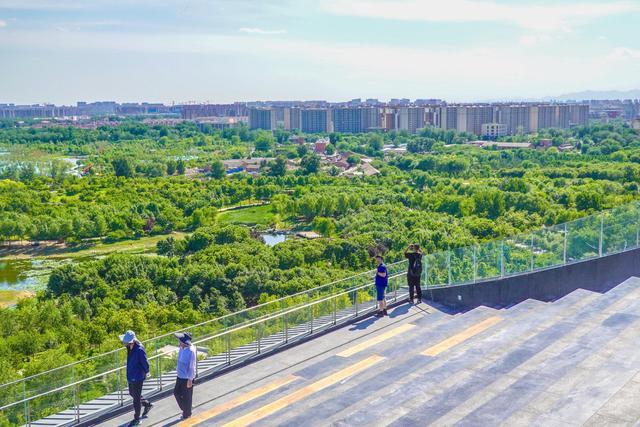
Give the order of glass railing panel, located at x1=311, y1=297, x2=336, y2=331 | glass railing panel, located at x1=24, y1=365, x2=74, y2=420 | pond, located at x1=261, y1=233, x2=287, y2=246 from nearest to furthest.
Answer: glass railing panel, located at x1=24, y1=365, x2=74, y2=420 < glass railing panel, located at x1=311, y1=297, x2=336, y2=331 < pond, located at x1=261, y1=233, x2=287, y2=246

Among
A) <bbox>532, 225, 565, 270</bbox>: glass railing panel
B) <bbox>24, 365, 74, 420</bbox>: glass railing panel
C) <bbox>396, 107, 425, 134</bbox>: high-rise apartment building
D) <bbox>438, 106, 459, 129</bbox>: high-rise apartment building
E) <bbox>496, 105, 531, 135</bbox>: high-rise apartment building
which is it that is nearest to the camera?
<bbox>24, 365, 74, 420</bbox>: glass railing panel

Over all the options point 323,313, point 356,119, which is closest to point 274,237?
point 323,313

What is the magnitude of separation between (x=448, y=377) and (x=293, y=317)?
3.29 metres

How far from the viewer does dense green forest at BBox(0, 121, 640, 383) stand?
94.2 ft

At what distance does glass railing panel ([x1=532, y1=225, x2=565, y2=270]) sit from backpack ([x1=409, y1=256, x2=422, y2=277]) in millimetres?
2821

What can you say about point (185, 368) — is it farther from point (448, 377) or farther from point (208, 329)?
point (448, 377)

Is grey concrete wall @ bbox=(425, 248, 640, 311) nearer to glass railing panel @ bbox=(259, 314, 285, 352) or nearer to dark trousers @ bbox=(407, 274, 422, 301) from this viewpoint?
dark trousers @ bbox=(407, 274, 422, 301)

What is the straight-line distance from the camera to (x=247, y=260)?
36.3m

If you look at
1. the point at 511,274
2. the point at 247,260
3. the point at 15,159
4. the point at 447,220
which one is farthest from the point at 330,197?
the point at 15,159

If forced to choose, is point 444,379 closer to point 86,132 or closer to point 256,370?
point 256,370

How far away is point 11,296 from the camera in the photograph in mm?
40562

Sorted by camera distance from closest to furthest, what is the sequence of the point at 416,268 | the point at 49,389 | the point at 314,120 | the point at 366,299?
the point at 49,389 < the point at 416,268 < the point at 366,299 < the point at 314,120

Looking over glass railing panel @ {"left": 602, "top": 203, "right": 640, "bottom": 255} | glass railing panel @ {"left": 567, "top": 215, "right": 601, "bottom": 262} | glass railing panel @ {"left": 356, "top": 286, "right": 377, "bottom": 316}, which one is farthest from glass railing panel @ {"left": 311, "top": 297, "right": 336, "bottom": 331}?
glass railing panel @ {"left": 602, "top": 203, "right": 640, "bottom": 255}

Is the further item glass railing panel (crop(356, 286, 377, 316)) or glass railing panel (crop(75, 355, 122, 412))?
glass railing panel (crop(356, 286, 377, 316))
